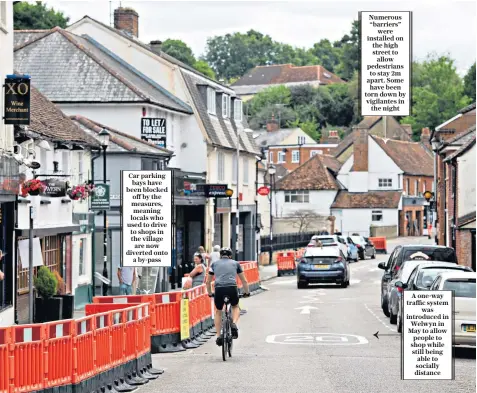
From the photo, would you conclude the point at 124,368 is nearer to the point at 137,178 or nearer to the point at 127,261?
the point at 127,261

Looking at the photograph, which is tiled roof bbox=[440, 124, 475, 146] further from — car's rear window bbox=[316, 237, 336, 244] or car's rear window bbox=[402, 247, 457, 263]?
car's rear window bbox=[402, 247, 457, 263]

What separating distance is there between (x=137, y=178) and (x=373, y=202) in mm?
76656

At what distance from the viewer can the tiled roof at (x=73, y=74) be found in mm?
49156

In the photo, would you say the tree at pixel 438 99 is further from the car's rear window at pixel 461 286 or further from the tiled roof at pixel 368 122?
the car's rear window at pixel 461 286

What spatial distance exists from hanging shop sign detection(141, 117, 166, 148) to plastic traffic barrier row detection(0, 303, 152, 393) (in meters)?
29.0

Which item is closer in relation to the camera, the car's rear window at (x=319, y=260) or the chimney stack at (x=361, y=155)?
the car's rear window at (x=319, y=260)

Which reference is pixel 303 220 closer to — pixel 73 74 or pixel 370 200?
pixel 370 200

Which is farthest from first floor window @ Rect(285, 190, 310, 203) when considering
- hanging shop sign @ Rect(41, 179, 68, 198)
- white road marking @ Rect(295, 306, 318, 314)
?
hanging shop sign @ Rect(41, 179, 68, 198)

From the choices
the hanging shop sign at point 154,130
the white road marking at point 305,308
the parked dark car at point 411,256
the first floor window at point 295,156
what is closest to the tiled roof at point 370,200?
the first floor window at point 295,156

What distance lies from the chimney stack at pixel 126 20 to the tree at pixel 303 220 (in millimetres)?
30758

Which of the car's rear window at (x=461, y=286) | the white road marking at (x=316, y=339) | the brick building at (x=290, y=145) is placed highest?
the brick building at (x=290, y=145)

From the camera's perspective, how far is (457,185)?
5141 centimetres

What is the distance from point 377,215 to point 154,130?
1886 inches

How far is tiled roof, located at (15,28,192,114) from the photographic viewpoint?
161 ft
